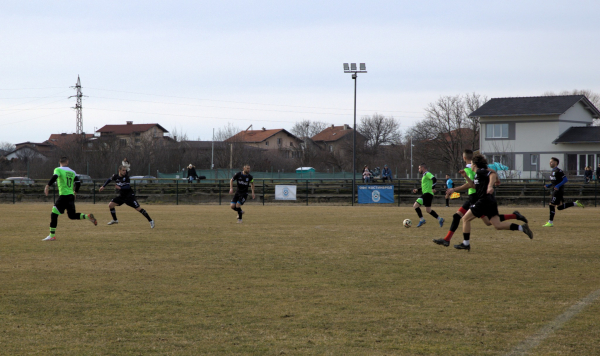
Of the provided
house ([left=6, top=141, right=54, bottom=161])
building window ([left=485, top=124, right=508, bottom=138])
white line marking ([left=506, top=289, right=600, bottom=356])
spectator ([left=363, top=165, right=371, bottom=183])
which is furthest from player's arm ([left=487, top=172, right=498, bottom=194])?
house ([left=6, top=141, right=54, bottom=161])

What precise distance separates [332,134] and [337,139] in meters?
5.02

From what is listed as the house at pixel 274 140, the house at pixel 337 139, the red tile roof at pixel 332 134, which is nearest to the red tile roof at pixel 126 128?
the house at pixel 274 140

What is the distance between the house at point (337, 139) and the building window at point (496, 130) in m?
38.3

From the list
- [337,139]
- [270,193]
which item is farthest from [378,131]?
[270,193]

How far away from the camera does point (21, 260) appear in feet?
33.4

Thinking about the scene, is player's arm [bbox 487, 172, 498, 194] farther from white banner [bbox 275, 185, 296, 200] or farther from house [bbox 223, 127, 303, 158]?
house [bbox 223, 127, 303, 158]

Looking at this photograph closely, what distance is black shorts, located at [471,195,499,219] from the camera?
34.8 ft

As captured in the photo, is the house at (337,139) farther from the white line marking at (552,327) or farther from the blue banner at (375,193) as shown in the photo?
the white line marking at (552,327)

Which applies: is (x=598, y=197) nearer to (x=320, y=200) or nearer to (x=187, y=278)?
(x=320, y=200)

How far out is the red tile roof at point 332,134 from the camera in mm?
111312

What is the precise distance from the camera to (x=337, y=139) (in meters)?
109

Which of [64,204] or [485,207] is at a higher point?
[485,207]

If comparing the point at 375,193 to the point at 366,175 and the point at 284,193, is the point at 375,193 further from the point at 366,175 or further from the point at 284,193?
the point at 366,175

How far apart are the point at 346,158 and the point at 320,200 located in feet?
189
